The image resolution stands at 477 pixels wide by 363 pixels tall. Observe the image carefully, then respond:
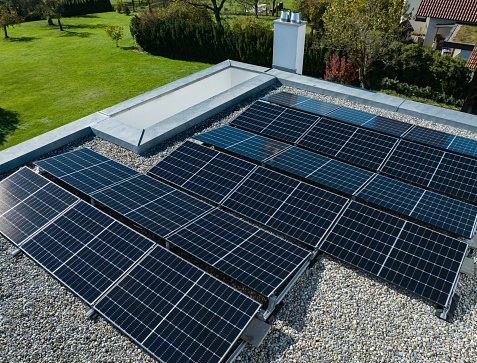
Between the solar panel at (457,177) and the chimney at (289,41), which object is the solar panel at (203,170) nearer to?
the solar panel at (457,177)

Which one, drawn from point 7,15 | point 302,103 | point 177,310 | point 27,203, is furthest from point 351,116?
point 7,15

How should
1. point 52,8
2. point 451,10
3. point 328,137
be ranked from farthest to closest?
1. point 52,8
2. point 451,10
3. point 328,137

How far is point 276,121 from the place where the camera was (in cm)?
1566

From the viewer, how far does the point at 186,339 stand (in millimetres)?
7617

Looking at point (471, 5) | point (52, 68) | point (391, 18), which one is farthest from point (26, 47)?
point (471, 5)

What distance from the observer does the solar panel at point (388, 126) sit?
47.8 feet

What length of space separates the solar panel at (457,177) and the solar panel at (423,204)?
0.62m

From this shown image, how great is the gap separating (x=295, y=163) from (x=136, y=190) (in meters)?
5.81

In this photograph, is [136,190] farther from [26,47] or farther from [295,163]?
[26,47]

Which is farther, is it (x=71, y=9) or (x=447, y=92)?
(x=71, y=9)

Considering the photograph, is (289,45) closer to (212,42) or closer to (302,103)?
(302,103)

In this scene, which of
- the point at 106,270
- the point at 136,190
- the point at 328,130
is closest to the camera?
the point at 106,270

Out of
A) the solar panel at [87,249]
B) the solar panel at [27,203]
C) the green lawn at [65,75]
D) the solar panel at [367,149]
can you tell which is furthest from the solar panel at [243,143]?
the green lawn at [65,75]

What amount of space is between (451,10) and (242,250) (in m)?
45.0
